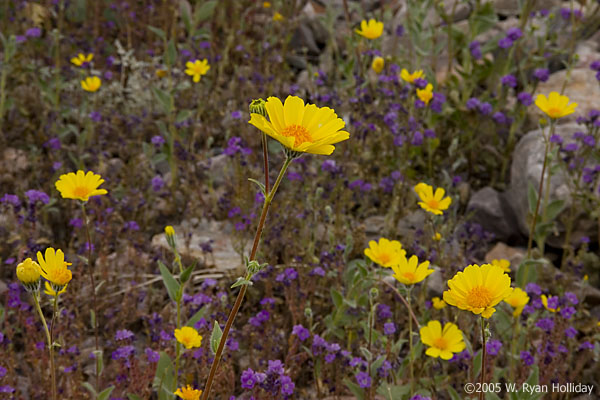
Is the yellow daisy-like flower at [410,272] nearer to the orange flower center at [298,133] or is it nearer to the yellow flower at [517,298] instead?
the yellow flower at [517,298]

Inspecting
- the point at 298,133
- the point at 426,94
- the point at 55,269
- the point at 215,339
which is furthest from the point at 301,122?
the point at 426,94

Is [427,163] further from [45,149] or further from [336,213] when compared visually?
[45,149]

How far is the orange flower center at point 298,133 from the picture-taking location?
4.85 feet

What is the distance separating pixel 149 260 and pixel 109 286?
265 mm

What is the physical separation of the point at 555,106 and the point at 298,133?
1.86 m

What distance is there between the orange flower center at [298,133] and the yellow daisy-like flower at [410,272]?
3.05 feet

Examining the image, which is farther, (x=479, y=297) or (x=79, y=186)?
(x=79, y=186)

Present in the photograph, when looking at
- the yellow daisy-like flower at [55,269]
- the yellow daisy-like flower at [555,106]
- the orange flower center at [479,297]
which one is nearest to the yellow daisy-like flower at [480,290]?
the orange flower center at [479,297]

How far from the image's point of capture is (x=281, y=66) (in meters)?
5.42

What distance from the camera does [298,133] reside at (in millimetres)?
1495

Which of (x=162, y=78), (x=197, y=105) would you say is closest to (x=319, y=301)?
(x=197, y=105)

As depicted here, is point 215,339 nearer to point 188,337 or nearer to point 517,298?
→ point 188,337

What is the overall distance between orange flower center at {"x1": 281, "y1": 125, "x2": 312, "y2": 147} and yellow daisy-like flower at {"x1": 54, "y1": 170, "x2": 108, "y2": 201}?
100 cm

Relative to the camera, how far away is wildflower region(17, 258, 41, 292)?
1.61m
